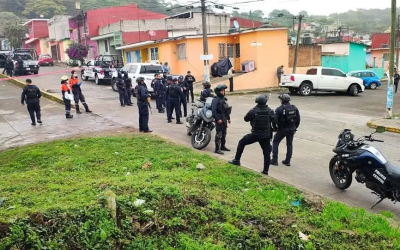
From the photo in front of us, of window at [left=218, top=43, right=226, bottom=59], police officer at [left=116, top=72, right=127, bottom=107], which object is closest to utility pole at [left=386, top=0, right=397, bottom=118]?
police officer at [left=116, top=72, right=127, bottom=107]

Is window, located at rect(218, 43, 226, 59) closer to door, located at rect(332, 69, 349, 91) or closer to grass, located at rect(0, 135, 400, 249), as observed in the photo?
door, located at rect(332, 69, 349, 91)

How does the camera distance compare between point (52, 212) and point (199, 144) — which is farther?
point (199, 144)

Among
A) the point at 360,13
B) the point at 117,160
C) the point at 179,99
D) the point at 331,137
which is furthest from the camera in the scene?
the point at 360,13

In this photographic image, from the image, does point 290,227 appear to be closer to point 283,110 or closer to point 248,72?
point 283,110

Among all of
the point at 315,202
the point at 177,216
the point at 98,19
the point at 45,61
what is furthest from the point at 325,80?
the point at 45,61

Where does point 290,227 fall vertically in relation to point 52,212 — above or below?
below

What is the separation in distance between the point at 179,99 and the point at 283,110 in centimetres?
563

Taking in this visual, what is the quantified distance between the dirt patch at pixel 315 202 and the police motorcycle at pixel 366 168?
38.7 inches

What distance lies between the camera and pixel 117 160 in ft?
24.4

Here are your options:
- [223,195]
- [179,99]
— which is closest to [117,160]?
[223,195]

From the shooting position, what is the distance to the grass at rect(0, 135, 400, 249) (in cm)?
375

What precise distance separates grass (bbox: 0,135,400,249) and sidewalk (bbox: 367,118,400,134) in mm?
7980

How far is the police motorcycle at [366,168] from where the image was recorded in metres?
5.41

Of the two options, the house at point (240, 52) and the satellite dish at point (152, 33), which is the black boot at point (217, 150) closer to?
the house at point (240, 52)
